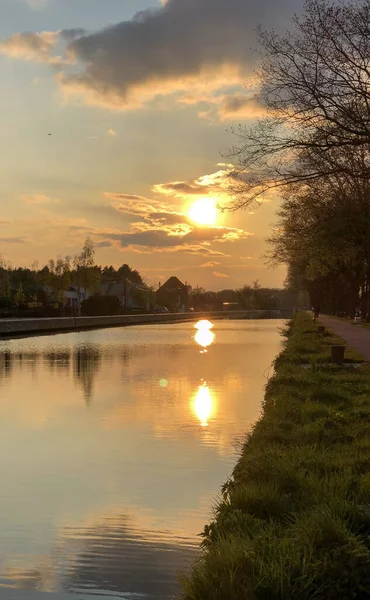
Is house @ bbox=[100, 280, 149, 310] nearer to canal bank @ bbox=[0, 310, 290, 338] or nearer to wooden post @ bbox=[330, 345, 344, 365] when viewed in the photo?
canal bank @ bbox=[0, 310, 290, 338]

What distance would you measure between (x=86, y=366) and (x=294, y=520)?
2254 centimetres

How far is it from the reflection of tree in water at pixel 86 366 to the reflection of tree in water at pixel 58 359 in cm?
36

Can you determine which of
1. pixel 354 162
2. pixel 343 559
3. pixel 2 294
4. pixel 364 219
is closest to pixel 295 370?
pixel 364 219

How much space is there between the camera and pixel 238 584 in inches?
201

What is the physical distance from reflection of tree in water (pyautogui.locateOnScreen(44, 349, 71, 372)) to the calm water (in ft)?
10.1

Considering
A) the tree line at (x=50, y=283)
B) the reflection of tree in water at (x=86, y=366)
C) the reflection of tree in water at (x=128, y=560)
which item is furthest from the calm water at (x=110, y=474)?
the tree line at (x=50, y=283)

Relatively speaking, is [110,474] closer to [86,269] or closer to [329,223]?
[329,223]

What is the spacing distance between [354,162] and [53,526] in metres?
19.8

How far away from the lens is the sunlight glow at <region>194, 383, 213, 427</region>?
1614cm

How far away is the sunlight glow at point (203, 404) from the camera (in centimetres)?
1614

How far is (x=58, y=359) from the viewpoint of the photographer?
32031 mm

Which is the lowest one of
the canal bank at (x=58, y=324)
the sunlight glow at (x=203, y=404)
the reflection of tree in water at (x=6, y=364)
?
the sunlight glow at (x=203, y=404)

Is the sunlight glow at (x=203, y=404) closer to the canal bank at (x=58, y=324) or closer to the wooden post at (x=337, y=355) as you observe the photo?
the wooden post at (x=337, y=355)

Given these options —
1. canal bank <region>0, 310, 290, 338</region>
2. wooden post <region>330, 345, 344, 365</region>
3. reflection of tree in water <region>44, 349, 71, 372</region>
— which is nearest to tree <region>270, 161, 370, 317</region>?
wooden post <region>330, 345, 344, 365</region>
